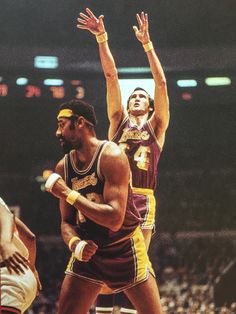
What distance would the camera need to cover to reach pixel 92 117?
158 inches

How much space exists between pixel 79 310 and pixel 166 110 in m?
2.06

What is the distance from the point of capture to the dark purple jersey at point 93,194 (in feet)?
12.7

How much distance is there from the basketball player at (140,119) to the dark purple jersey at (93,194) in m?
0.99

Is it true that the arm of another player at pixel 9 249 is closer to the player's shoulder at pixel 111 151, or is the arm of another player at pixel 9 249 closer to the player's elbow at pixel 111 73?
the player's shoulder at pixel 111 151

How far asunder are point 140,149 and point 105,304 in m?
1.38

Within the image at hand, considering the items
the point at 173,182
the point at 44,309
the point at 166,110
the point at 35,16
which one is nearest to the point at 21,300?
the point at 166,110

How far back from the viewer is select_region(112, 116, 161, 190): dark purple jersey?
5.12 metres

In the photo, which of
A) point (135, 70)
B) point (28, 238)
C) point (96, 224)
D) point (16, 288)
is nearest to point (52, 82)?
point (135, 70)

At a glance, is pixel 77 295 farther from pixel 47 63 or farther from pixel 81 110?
pixel 47 63

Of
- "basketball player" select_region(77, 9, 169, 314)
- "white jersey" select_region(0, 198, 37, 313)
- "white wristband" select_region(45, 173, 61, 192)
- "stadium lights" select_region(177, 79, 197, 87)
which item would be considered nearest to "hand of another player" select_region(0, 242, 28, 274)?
"white jersey" select_region(0, 198, 37, 313)

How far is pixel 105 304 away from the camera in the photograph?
4.39 meters

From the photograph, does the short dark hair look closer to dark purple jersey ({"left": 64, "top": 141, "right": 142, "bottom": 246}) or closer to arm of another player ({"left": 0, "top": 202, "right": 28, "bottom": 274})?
dark purple jersey ({"left": 64, "top": 141, "right": 142, "bottom": 246})

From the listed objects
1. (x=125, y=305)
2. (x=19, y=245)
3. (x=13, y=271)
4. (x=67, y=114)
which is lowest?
(x=125, y=305)

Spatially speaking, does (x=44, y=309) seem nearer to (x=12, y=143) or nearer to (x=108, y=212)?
(x=12, y=143)
